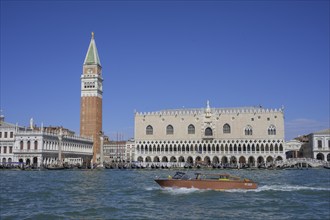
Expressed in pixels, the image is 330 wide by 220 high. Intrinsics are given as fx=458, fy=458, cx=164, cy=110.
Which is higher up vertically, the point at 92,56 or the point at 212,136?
the point at 92,56

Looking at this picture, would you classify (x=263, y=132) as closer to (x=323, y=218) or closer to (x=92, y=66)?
(x=92, y=66)

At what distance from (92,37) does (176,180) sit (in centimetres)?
6381

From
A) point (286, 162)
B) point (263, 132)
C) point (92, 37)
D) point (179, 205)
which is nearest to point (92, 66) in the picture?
point (92, 37)

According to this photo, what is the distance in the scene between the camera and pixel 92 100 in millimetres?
78750

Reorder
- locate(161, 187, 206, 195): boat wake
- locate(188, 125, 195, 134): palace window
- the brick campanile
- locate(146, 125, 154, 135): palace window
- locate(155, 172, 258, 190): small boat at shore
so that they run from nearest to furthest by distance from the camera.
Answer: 1. locate(161, 187, 206, 195): boat wake
2. locate(155, 172, 258, 190): small boat at shore
3. locate(188, 125, 195, 134): palace window
4. locate(146, 125, 154, 135): palace window
5. the brick campanile

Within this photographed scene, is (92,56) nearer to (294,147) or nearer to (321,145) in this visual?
(321,145)

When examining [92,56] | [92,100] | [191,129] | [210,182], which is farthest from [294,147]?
[210,182]

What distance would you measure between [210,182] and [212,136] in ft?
149

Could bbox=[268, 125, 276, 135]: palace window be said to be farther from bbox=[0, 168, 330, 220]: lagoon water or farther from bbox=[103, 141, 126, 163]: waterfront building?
bbox=[103, 141, 126, 163]: waterfront building

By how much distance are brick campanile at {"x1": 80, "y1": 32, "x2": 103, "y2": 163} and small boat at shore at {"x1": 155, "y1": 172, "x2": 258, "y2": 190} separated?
184ft

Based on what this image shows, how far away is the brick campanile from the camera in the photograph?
7862 centimetres

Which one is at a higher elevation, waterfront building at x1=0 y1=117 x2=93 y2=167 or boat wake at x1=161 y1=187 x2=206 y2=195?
waterfront building at x1=0 y1=117 x2=93 y2=167

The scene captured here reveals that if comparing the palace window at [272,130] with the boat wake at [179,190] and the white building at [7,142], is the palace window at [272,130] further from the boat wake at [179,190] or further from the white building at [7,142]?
the boat wake at [179,190]

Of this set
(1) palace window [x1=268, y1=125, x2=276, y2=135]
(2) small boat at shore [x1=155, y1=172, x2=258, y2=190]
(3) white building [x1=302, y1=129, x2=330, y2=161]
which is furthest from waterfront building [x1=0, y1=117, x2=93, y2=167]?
(2) small boat at shore [x1=155, y1=172, x2=258, y2=190]
